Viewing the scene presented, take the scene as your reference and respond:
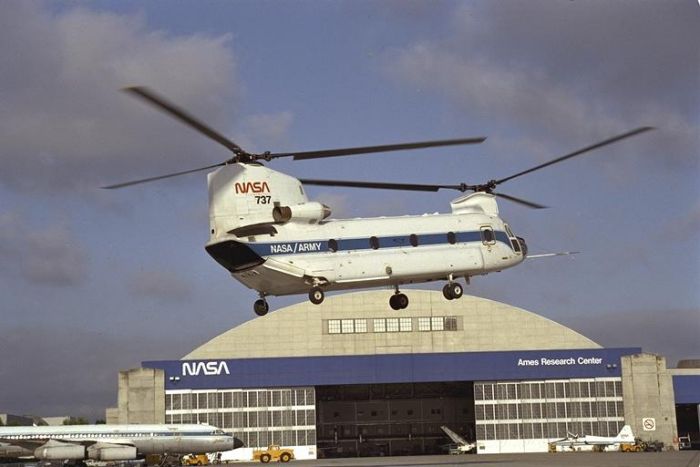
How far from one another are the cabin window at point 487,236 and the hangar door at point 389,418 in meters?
69.1

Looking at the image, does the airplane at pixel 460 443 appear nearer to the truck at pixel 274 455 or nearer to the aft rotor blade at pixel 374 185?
the truck at pixel 274 455

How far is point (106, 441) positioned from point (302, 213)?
4103cm

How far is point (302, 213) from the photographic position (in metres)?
33.6

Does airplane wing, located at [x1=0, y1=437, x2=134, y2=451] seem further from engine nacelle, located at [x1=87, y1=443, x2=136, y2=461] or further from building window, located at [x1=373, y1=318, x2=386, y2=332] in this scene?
building window, located at [x1=373, y1=318, x2=386, y2=332]

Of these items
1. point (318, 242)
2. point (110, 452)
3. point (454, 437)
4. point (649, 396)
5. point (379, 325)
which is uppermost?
point (379, 325)

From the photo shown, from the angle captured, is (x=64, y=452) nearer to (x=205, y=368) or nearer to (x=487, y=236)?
(x=205, y=368)

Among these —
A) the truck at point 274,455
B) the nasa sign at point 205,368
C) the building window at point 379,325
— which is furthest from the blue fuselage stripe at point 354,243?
the building window at point 379,325

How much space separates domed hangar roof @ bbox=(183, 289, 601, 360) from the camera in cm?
9444

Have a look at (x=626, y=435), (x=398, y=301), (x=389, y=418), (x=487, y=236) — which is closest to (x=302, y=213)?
(x=398, y=301)

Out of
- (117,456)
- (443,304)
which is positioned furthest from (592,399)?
(117,456)

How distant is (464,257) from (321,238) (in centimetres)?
594

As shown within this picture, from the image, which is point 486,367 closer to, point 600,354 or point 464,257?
point 600,354

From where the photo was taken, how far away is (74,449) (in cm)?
6456

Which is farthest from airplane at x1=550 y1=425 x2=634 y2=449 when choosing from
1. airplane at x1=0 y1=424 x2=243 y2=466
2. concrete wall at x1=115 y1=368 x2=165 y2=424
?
concrete wall at x1=115 y1=368 x2=165 y2=424
